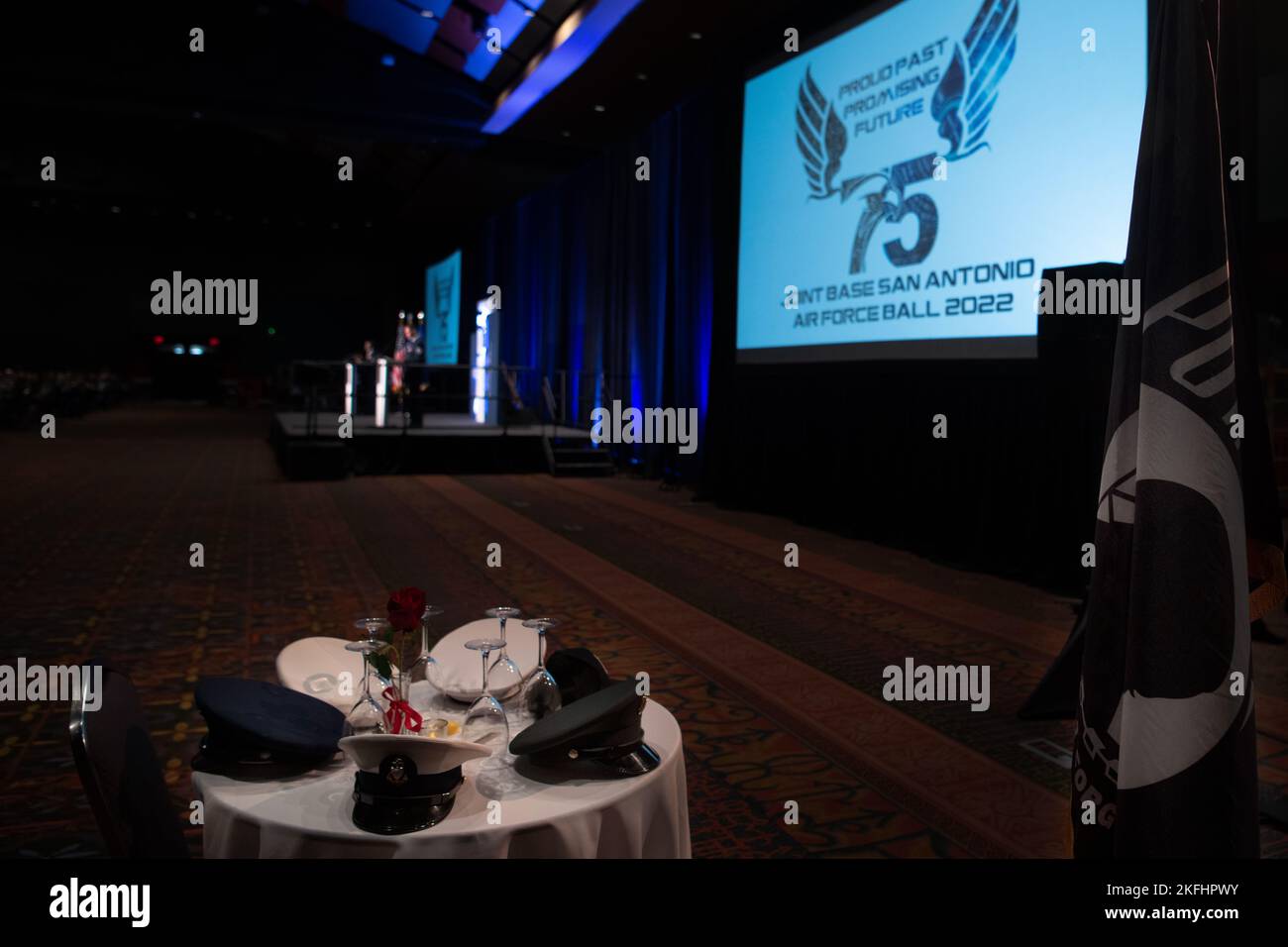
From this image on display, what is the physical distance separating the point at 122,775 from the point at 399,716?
1.37ft

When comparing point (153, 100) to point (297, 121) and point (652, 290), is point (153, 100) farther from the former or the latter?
point (652, 290)

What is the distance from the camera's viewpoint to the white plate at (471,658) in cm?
183

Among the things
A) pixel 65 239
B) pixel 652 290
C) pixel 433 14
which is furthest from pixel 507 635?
pixel 65 239

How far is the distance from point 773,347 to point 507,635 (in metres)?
5.96

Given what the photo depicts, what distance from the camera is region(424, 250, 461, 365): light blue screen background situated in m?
20.4

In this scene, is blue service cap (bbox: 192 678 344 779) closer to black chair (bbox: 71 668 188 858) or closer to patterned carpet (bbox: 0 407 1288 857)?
black chair (bbox: 71 668 188 858)

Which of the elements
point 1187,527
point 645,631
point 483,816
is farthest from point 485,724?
point 645,631

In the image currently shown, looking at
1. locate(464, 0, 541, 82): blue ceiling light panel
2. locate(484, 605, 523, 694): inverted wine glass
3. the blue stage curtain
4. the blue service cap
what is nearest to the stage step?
the blue stage curtain

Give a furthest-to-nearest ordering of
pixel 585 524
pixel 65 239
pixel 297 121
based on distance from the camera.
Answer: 1. pixel 65 239
2. pixel 297 121
3. pixel 585 524

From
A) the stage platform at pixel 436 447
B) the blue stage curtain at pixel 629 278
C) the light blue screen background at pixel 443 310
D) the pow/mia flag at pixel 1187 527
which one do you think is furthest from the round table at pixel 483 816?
the light blue screen background at pixel 443 310

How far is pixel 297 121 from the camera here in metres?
13.0

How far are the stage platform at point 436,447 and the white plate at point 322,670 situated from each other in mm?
8477

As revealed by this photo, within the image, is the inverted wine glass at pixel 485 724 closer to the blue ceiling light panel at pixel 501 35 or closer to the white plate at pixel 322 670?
the white plate at pixel 322 670

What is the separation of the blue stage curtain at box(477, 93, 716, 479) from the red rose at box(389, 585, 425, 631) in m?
7.62
